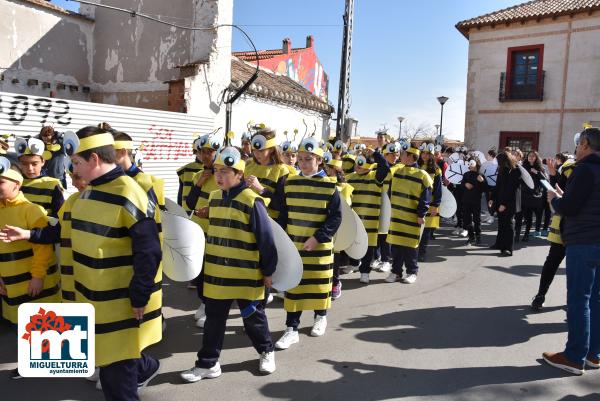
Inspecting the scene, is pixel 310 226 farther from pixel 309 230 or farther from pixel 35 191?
pixel 35 191

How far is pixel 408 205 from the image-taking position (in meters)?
6.84

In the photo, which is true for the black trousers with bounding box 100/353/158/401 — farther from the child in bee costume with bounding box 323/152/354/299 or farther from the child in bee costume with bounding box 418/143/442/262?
the child in bee costume with bounding box 418/143/442/262

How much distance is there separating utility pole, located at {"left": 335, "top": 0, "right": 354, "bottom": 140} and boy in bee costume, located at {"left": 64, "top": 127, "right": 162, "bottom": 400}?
10653mm

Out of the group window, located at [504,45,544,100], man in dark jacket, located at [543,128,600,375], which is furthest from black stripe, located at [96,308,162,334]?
window, located at [504,45,544,100]

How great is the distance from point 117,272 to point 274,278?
1.45 m

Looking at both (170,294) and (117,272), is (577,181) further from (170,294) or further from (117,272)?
(170,294)

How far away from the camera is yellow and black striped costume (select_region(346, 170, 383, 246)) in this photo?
6.88 metres

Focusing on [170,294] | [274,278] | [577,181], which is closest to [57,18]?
[170,294]

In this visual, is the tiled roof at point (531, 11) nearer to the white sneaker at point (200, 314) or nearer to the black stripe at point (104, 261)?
the white sneaker at point (200, 314)

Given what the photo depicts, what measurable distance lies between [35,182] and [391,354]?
3609mm

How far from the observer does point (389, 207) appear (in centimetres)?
705

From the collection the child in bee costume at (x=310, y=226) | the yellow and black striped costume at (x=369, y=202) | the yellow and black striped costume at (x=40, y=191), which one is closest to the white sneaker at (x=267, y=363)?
the child in bee costume at (x=310, y=226)

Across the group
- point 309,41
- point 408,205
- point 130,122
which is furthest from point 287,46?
point 408,205

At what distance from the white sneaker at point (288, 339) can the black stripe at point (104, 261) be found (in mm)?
2024
